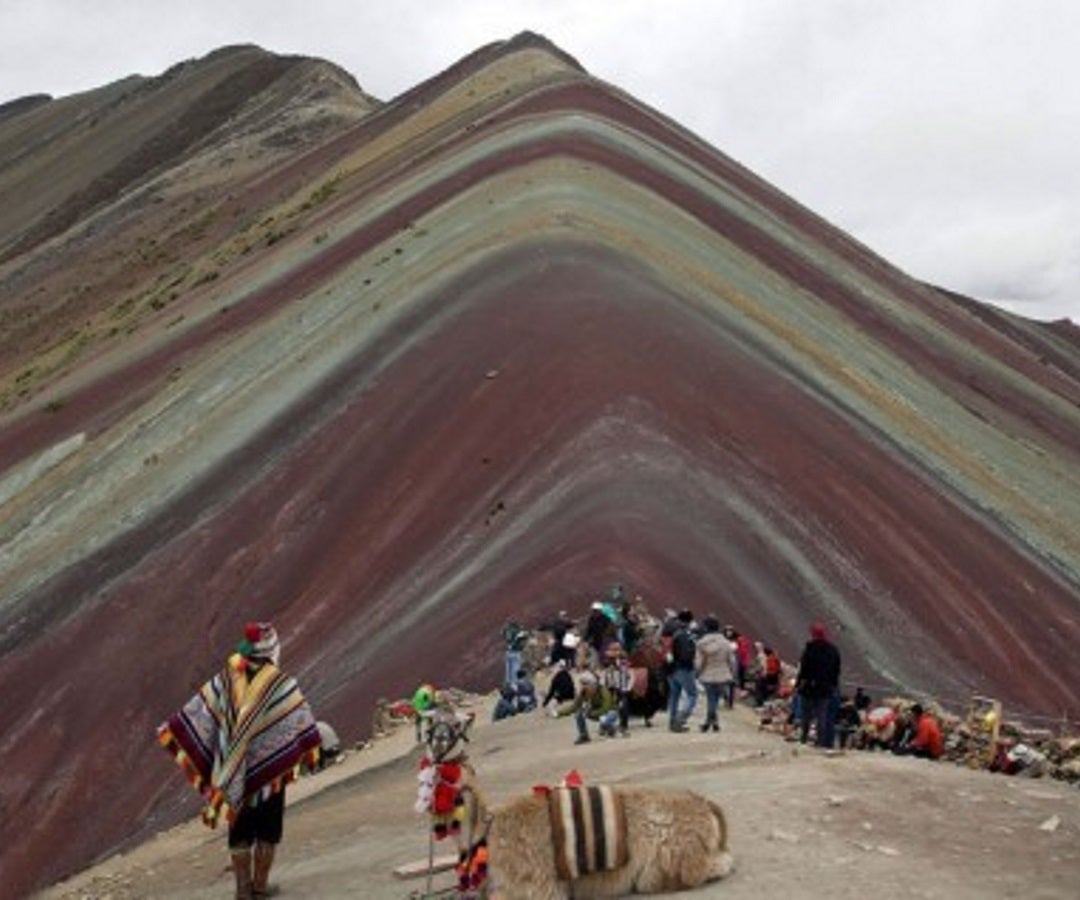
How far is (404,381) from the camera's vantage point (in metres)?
39.0

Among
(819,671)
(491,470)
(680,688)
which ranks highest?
(491,470)

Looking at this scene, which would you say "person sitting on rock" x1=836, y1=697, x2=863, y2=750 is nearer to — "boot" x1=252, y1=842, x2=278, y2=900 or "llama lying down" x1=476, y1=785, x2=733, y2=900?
"llama lying down" x1=476, y1=785, x2=733, y2=900

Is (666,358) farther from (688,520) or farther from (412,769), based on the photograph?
(412,769)

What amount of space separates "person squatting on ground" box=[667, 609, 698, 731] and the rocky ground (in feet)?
0.83

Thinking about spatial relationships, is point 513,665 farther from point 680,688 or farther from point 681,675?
point 681,675

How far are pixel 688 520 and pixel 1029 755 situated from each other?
503 inches

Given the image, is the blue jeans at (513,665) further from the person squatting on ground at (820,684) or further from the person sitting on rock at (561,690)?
the person squatting on ground at (820,684)

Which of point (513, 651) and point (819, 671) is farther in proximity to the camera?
point (513, 651)

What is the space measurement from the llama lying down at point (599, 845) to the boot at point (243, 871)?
2.60 meters

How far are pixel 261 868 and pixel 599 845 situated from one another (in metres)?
3.26

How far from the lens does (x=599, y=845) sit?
11.2 m

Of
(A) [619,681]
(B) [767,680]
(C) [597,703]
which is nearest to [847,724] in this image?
(B) [767,680]

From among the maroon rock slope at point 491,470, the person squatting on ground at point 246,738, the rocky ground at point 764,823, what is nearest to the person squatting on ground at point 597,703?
the rocky ground at point 764,823

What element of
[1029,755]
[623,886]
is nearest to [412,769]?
[1029,755]
